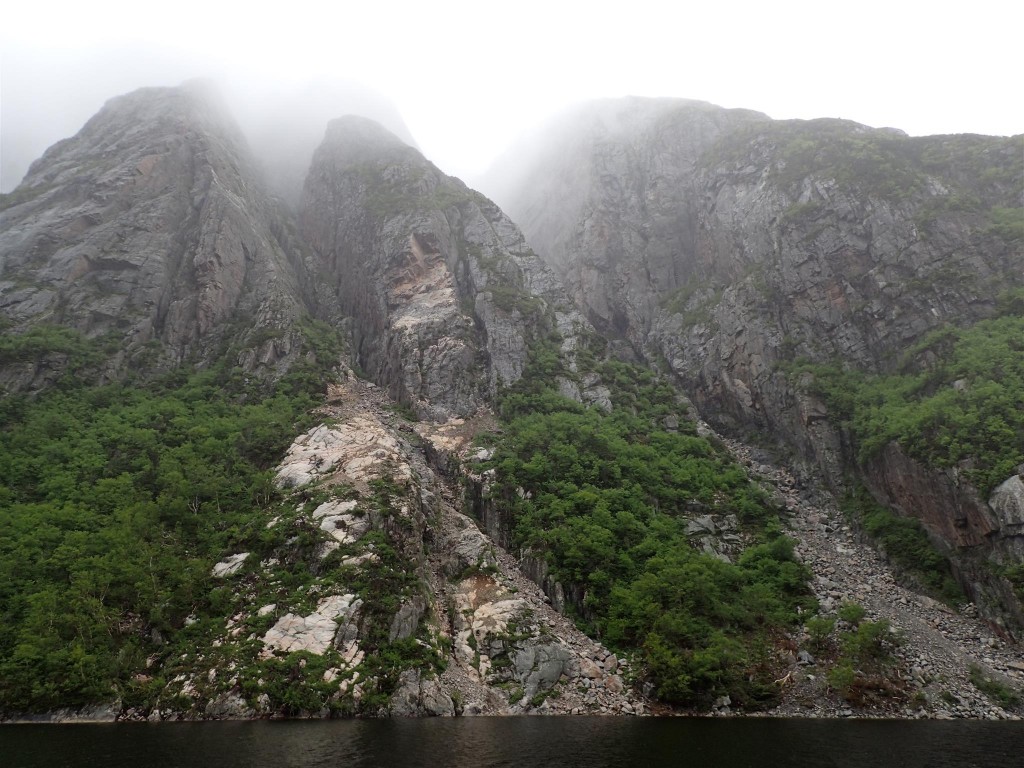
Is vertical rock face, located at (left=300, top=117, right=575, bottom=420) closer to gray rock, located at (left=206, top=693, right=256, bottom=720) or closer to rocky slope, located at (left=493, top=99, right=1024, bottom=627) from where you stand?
rocky slope, located at (left=493, top=99, right=1024, bottom=627)

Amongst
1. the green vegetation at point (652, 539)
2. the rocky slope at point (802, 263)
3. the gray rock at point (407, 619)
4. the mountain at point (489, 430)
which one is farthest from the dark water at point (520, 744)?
the rocky slope at point (802, 263)

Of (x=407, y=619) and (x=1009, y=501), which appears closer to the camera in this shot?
(x=407, y=619)

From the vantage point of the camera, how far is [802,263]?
7294 centimetres

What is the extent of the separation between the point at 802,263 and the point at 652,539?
4698 centimetres

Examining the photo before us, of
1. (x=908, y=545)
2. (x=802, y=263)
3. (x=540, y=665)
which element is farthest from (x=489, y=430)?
(x=802, y=263)

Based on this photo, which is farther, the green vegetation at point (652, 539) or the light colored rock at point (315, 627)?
the green vegetation at point (652, 539)

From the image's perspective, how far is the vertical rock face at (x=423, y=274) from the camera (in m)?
72.1

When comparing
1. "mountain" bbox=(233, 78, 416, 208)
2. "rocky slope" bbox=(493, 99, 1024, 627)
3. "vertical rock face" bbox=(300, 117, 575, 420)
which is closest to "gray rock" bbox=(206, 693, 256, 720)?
"vertical rock face" bbox=(300, 117, 575, 420)

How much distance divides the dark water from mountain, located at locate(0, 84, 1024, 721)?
12.9 ft

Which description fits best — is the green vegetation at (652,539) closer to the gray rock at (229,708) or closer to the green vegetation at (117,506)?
the gray rock at (229,708)

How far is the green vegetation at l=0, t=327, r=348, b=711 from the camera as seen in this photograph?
33.0 meters

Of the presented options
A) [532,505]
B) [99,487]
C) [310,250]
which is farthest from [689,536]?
[310,250]

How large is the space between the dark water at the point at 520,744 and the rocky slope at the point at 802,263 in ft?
57.4

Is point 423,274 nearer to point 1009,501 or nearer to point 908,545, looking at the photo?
point 908,545
